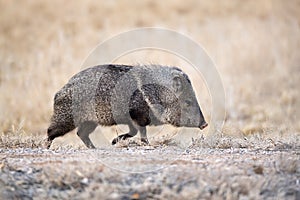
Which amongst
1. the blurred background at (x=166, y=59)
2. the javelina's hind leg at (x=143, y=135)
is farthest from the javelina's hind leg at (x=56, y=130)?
the blurred background at (x=166, y=59)

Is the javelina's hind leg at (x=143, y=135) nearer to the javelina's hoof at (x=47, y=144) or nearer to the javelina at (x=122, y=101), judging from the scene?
the javelina at (x=122, y=101)

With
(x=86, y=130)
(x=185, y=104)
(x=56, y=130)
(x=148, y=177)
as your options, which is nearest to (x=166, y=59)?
(x=185, y=104)

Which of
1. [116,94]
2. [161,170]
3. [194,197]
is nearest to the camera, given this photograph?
[194,197]

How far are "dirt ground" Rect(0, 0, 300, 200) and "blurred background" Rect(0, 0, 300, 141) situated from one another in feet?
0.10

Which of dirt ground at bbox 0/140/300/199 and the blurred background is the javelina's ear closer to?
the blurred background

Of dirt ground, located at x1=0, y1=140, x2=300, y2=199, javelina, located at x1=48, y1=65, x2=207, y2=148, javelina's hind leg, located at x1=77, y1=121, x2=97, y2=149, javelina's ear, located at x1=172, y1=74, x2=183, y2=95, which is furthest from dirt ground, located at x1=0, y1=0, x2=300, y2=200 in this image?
javelina's ear, located at x1=172, y1=74, x2=183, y2=95

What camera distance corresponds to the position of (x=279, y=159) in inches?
220

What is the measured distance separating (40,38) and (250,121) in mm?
6559

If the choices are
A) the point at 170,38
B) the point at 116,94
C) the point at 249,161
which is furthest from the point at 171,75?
the point at 170,38

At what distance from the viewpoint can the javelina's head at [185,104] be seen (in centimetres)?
749

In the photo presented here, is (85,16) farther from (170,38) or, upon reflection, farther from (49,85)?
(49,85)

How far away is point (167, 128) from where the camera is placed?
10195 mm

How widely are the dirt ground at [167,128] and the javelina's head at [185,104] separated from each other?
0.67 feet

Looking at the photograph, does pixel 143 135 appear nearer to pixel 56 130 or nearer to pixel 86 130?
pixel 86 130
